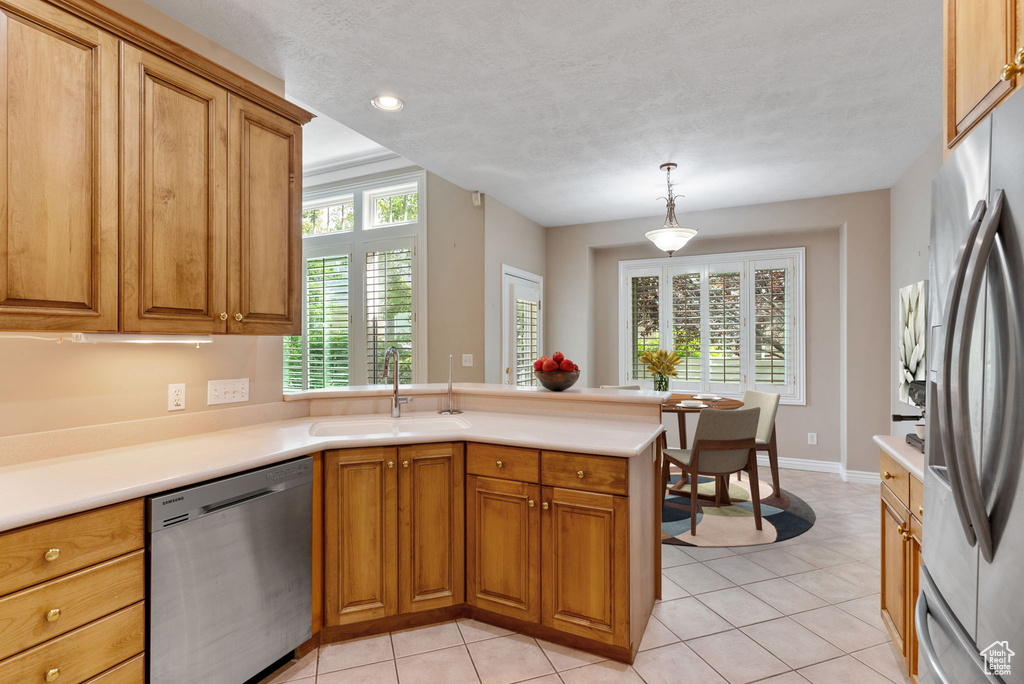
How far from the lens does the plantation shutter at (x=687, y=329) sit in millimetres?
5621

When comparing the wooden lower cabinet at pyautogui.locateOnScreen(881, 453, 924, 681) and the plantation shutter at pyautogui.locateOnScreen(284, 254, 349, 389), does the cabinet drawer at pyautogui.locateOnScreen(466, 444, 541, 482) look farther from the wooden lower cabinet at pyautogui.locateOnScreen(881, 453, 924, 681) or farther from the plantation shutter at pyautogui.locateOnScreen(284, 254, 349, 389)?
the plantation shutter at pyautogui.locateOnScreen(284, 254, 349, 389)

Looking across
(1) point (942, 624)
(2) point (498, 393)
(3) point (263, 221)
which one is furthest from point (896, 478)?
(3) point (263, 221)

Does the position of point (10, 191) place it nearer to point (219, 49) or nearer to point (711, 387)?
point (219, 49)

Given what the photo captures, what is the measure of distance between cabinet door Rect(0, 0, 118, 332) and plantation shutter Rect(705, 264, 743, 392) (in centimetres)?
525

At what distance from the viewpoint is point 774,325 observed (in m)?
5.30

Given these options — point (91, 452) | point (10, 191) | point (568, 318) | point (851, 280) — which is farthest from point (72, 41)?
point (851, 280)

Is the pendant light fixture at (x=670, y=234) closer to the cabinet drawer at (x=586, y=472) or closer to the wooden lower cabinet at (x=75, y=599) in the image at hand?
the cabinet drawer at (x=586, y=472)

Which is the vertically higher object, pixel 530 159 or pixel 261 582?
pixel 530 159

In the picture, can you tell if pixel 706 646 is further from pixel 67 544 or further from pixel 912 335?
pixel 912 335

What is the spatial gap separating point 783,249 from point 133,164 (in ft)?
17.9

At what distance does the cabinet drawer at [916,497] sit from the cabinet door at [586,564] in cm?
94

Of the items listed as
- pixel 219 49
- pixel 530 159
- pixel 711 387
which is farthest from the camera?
pixel 711 387

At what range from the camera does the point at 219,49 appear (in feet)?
7.81

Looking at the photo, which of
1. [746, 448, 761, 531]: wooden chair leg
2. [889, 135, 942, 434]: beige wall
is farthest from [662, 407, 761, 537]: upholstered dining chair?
[889, 135, 942, 434]: beige wall
